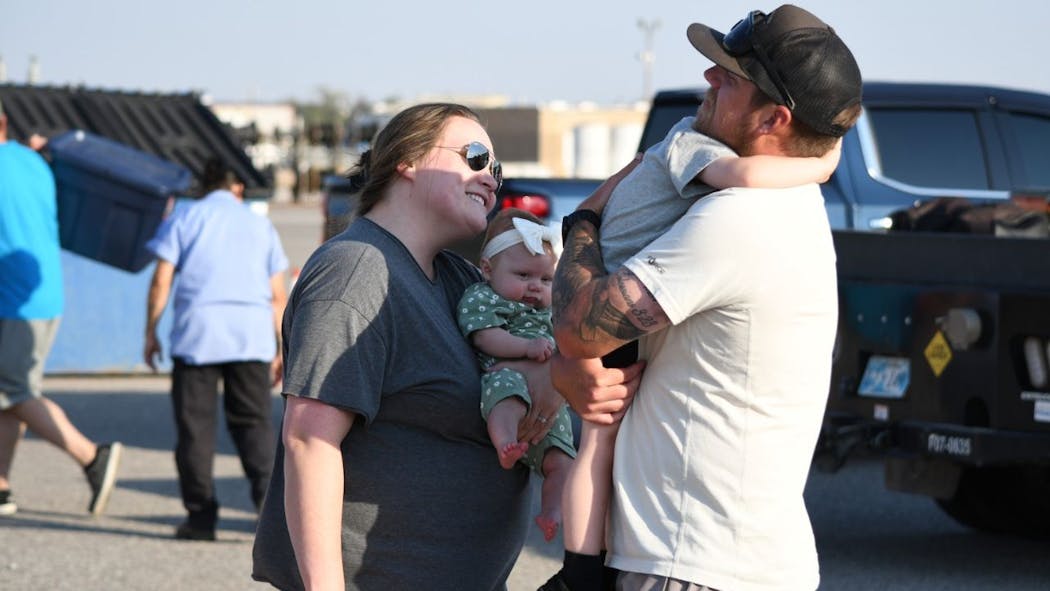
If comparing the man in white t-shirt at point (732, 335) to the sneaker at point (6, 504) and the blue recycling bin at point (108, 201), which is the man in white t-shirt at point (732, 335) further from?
the blue recycling bin at point (108, 201)

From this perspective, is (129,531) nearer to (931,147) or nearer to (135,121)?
(931,147)

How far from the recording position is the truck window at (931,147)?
33.8 ft

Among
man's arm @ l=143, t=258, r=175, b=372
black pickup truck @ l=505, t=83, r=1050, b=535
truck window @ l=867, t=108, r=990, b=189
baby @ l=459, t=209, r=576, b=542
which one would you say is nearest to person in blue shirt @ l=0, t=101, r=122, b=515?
man's arm @ l=143, t=258, r=175, b=372

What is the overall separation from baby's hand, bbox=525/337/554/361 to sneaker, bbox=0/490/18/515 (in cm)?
591

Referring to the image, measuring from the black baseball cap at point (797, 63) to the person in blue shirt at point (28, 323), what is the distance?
643 cm

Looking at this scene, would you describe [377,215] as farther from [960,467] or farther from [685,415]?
[960,467]

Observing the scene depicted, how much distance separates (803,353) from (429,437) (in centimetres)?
81

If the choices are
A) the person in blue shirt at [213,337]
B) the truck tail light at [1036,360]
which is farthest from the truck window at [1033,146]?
the person in blue shirt at [213,337]

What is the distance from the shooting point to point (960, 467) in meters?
7.11

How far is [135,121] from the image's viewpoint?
15328 millimetres

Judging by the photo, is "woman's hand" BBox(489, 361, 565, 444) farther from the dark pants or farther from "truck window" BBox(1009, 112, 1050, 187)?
"truck window" BBox(1009, 112, 1050, 187)

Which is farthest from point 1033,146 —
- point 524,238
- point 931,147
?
point 524,238

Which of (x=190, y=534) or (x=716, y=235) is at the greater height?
(x=716, y=235)

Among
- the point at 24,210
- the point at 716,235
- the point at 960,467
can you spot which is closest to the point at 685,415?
the point at 716,235
